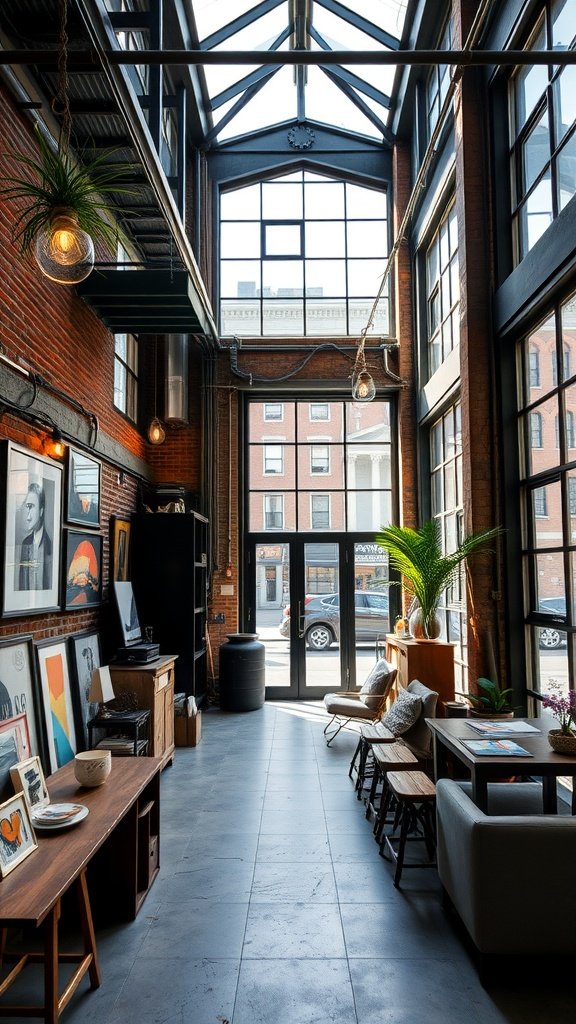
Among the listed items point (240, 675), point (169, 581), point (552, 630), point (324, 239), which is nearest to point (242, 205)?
point (324, 239)

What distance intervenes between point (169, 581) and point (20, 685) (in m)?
3.14

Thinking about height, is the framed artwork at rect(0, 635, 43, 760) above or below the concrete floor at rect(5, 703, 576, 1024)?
above

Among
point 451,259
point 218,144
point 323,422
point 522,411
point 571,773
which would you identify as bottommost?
point 571,773

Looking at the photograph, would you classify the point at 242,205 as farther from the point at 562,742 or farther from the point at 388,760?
the point at 562,742

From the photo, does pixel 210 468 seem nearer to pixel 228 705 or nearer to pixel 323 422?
pixel 323 422

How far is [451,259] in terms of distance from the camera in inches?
265

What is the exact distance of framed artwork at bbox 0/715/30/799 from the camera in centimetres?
279

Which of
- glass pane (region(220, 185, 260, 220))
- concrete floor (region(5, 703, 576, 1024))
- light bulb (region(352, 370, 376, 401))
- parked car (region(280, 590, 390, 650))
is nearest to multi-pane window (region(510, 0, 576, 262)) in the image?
light bulb (region(352, 370, 376, 401))

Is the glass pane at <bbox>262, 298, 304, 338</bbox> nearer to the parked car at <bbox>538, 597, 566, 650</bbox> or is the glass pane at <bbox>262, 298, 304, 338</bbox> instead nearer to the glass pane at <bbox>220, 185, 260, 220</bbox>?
the glass pane at <bbox>220, 185, 260, 220</bbox>

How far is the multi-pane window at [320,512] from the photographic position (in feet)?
28.7

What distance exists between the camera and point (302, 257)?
29.8 feet

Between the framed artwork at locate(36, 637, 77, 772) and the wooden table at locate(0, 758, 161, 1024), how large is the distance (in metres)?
0.67

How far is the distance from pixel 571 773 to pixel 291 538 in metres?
5.98

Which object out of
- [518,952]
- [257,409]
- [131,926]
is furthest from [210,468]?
[518,952]
